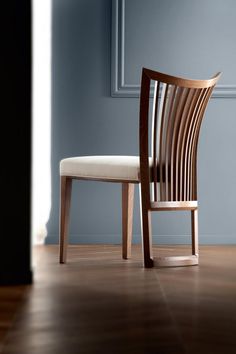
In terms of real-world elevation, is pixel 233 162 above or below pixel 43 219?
above

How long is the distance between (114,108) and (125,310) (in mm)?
1991

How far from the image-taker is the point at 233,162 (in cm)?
374

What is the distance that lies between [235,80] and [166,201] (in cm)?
118

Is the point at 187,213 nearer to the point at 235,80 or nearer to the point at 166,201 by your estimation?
the point at 235,80

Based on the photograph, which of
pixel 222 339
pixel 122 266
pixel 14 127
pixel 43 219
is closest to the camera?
pixel 222 339

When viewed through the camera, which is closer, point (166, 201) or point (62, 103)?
point (166, 201)

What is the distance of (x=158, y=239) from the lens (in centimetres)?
369

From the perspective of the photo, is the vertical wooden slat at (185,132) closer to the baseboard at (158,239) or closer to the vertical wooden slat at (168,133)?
the vertical wooden slat at (168,133)

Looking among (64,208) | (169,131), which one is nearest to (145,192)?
(169,131)

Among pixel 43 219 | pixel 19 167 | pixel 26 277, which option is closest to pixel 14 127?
pixel 19 167

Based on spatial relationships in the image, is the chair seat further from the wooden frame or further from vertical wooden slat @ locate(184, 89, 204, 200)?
vertical wooden slat @ locate(184, 89, 204, 200)

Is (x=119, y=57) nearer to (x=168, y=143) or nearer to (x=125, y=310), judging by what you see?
(x=168, y=143)

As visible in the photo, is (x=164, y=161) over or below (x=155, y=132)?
below

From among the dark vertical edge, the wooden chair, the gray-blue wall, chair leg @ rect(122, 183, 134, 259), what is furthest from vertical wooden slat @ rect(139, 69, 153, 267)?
the gray-blue wall
